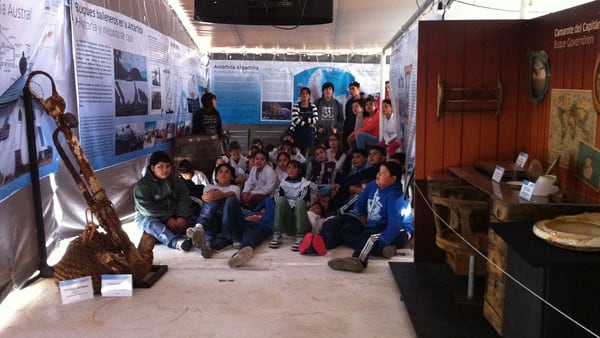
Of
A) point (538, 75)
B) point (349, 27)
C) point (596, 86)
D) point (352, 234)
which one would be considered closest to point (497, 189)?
point (596, 86)

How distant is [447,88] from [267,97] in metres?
6.03

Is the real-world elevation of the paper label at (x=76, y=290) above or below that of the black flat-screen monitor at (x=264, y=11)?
below

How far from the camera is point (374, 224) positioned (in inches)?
161

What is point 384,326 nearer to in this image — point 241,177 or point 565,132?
point 565,132

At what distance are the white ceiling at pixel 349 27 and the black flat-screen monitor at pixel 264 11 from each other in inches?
35.7

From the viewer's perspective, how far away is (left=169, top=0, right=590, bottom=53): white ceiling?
4.46 meters

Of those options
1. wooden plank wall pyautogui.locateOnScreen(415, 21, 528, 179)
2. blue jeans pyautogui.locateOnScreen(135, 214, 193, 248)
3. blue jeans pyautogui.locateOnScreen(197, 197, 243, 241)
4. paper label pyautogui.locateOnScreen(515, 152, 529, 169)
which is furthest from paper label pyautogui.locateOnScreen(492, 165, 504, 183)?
blue jeans pyautogui.locateOnScreen(135, 214, 193, 248)

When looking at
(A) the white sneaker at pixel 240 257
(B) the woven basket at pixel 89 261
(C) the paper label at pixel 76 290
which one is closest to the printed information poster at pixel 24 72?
(B) the woven basket at pixel 89 261

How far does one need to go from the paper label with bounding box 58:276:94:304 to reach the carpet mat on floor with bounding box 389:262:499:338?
1787 mm

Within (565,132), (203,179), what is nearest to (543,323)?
(565,132)

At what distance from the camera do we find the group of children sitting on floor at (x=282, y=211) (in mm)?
3916

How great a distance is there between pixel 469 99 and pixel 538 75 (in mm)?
439

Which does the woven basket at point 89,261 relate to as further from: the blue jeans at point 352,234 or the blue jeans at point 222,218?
the blue jeans at point 352,234

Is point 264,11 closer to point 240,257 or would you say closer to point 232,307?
point 240,257
